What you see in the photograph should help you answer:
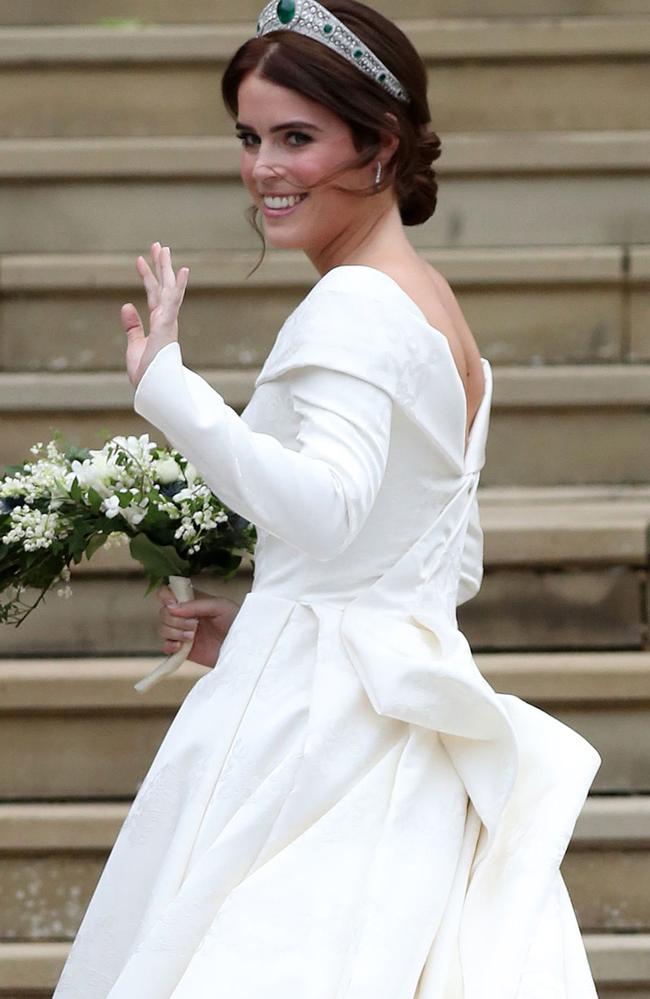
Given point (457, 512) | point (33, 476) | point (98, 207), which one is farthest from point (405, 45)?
point (98, 207)

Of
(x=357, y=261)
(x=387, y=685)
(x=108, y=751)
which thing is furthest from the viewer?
(x=108, y=751)

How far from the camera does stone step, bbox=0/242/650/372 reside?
4402 mm

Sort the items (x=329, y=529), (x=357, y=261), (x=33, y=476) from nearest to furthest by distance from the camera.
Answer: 1. (x=329, y=529)
2. (x=357, y=261)
3. (x=33, y=476)

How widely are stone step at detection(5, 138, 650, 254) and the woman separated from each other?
7.35ft

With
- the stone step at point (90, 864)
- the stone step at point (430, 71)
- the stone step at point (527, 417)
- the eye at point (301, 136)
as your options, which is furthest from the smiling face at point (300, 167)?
the stone step at point (430, 71)

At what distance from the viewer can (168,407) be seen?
199 centimetres

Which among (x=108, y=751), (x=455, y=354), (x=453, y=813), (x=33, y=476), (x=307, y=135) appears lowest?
(x=108, y=751)

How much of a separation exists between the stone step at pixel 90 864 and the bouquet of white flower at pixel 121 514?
134 centimetres

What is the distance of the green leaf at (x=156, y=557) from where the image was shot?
2445 mm

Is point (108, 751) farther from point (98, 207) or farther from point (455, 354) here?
point (455, 354)

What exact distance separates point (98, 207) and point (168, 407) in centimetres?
273

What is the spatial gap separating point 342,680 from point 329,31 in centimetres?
87

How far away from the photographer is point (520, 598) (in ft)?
13.2

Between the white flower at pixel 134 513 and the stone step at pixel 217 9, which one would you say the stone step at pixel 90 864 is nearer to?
the white flower at pixel 134 513
